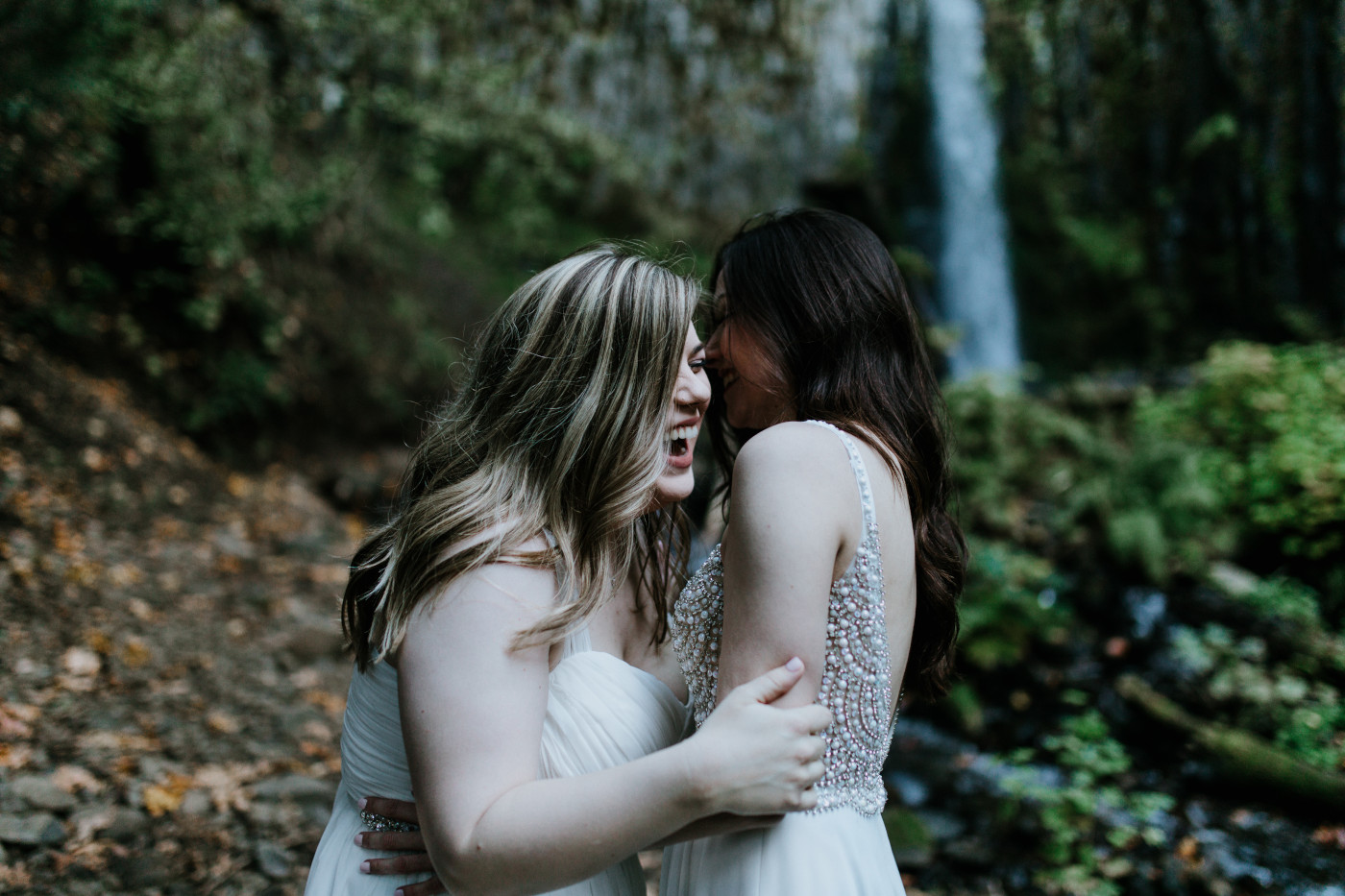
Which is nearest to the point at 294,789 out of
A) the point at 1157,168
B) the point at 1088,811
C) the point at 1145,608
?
the point at 1088,811

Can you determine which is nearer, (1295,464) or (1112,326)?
(1295,464)

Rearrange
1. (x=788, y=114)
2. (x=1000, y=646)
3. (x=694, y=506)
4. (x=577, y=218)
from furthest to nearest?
(x=788, y=114) → (x=577, y=218) → (x=1000, y=646) → (x=694, y=506)

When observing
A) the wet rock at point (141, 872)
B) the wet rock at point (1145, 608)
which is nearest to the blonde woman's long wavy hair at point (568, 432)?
the wet rock at point (141, 872)

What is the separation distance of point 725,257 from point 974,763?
4.32 m

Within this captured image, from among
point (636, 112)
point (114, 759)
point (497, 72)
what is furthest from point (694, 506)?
point (636, 112)

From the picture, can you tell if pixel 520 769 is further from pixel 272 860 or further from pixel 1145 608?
pixel 1145 608

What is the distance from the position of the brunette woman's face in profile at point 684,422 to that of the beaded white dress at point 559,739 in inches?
15.5

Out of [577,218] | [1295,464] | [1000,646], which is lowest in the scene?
[1000,646]

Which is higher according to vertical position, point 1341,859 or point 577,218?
point 577,218

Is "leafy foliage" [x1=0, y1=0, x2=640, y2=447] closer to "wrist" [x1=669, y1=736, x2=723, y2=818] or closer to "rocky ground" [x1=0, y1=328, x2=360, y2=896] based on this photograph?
"rocky ground" [x1=0, y1=328, x2=360, y2=896]

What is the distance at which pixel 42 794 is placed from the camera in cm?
302

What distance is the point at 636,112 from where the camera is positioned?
11.7 metres

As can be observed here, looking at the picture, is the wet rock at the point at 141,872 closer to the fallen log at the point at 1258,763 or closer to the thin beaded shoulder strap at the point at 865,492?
the thin beaded shoulder strap at the point at 865,492

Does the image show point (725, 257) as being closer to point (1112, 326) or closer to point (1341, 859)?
point (1341, 859)
